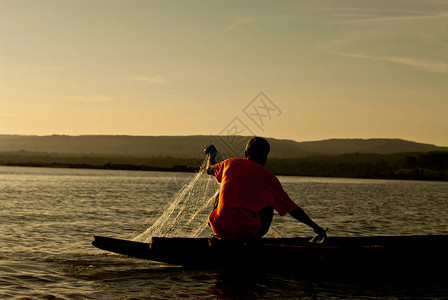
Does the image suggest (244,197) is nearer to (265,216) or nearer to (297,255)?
(265,216)

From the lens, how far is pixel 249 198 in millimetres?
9656

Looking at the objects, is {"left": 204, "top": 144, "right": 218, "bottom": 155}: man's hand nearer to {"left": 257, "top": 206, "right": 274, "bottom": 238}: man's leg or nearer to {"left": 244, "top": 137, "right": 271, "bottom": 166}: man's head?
{"left": 244, "top": 137, "right": 271, "bottom": 166}: man's head

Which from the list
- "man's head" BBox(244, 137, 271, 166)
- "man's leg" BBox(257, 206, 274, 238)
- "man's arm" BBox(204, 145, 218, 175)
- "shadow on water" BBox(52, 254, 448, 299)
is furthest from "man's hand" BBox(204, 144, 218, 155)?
"shadow on water" BBox(52, 254, 448, 299)

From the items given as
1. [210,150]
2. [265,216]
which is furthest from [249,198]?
[210,150]

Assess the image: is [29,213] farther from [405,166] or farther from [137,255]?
[405,166]

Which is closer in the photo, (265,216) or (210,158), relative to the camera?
(265,216)

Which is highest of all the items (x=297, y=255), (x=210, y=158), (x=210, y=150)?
(x=210, y=150)

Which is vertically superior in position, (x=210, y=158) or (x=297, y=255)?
(x=210, y=158)

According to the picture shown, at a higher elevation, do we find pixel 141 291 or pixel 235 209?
pixel 235 209

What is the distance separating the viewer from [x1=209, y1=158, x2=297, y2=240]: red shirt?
951 centimetres

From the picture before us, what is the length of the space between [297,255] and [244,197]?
1.80m

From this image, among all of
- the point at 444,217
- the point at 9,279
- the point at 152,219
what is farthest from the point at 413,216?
the point at 9,279

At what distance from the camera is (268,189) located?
376 inches

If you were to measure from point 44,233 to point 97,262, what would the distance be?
5.39 metres
